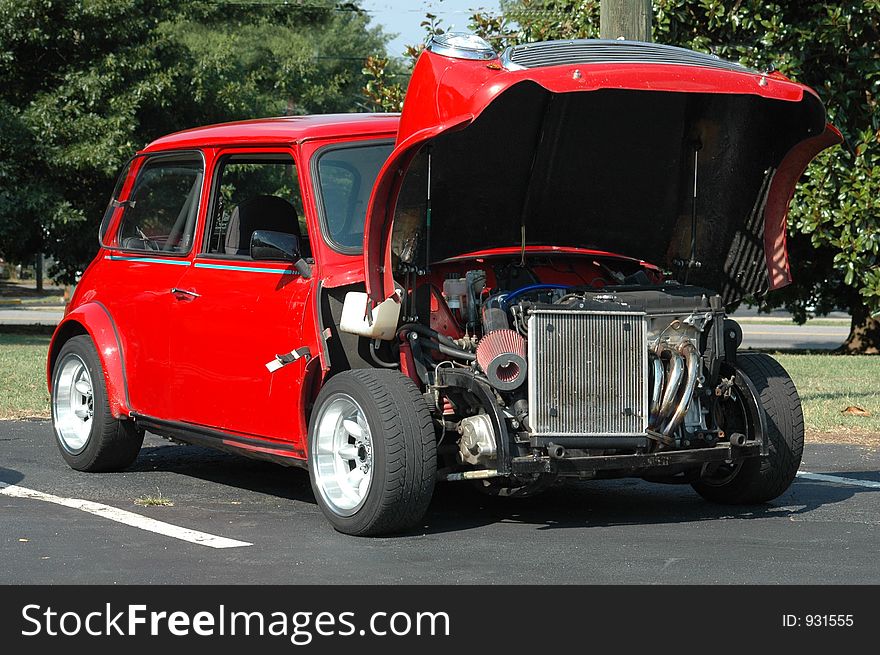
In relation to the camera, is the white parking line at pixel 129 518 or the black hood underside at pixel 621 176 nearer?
the white parking line at pixel 129 518

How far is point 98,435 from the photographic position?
28.1 feet

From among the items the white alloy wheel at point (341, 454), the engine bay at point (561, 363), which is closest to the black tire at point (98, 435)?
the white alloy wheel at point (341, 454)

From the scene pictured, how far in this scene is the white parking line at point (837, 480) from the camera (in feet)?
27.5

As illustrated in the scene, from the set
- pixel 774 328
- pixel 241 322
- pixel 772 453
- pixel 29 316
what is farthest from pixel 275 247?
pixel 29 316

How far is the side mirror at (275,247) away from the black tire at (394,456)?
0.96 m

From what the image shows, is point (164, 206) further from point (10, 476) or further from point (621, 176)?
point (621, 176)

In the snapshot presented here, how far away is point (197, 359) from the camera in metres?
7.78

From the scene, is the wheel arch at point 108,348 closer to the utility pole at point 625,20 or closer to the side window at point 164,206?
the side window at point 164,206

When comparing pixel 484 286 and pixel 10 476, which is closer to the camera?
pixel 484 286

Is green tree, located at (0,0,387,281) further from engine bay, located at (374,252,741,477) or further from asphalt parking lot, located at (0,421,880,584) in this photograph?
engine bay, located at (374,252,741,477)

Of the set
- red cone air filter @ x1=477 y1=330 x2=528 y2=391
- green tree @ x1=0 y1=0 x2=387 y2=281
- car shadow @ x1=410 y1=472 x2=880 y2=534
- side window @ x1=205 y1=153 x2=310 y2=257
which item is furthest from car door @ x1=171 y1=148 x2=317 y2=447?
green tree @ x1=0 y1=0 x2=387 y2=281

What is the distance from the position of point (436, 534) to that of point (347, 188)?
6.55 feet

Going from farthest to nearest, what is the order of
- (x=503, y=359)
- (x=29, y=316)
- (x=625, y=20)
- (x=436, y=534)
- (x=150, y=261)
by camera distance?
(x=29, y=316)
(x=625, y=20)
(x=150, y=261)
(x=436, y=534)
(x=503, y=359)

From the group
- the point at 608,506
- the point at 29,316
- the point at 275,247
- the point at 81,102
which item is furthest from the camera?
the point at 29,316
